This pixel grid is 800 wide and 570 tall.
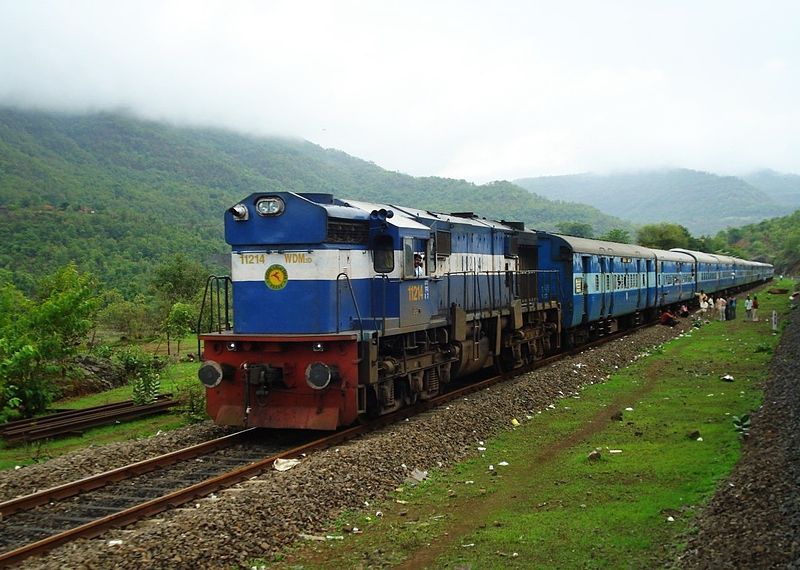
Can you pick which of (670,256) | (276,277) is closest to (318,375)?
(276,277)

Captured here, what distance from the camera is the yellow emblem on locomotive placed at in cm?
1098

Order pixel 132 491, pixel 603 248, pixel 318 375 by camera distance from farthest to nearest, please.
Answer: pixel 603 248 → pixel 318 375 → pixel 132 491

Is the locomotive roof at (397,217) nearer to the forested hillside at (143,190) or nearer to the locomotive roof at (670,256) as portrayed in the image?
the locomotive roof at (670,256)

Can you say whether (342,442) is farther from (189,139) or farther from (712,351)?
(189,139)

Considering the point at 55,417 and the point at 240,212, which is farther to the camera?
the point at 55,417

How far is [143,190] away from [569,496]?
119 m

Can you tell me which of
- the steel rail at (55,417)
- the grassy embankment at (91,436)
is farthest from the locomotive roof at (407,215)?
the steel rail at (55,417)

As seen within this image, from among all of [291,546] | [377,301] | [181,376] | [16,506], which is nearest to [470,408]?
[377,301]

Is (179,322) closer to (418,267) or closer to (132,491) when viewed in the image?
(418,267)

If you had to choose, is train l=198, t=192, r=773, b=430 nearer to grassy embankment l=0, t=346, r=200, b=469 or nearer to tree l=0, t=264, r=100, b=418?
grassy embankment l=0, t=346, r=200, b=469

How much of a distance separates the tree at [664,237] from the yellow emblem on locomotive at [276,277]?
90749 mm

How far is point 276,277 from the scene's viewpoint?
1103cm

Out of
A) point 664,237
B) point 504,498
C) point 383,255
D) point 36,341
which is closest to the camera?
point 504,498

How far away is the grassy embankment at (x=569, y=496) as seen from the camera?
255 inches
